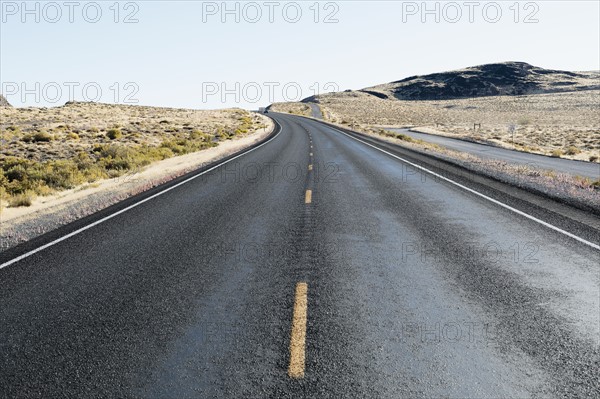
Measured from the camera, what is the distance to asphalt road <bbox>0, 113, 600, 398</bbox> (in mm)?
3443

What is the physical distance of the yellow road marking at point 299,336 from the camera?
3.54 metres

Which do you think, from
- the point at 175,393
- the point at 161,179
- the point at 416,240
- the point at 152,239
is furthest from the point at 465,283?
the point at 161,179

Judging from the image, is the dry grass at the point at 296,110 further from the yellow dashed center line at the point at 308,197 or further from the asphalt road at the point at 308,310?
the asphalt road at the point at 308,310

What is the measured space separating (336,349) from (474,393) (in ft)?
3.80

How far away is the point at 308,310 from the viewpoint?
15.2 feet

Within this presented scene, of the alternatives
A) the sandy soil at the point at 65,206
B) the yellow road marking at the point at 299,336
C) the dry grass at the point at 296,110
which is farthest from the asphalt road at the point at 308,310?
the dry grass at the point at 296,110

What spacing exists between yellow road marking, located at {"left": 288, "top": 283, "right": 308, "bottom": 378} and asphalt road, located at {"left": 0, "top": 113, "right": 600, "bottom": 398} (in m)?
0.04

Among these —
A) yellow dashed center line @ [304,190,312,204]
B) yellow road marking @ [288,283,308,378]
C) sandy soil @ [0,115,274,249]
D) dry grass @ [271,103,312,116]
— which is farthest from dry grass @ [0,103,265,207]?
dry grass @ [271,103,312,116]

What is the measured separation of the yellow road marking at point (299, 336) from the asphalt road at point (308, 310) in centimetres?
4

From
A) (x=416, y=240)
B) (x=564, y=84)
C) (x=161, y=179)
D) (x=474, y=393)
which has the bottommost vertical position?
(x=474, y=393)

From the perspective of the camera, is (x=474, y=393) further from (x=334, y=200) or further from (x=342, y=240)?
(x=334, y=200)

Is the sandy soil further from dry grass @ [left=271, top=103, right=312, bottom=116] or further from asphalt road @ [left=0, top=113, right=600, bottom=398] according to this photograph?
dry grass @ [left=271, top=103, right=312, bottom=116]

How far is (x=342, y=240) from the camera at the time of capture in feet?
24.3

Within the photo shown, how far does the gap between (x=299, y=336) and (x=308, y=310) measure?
23.0 inches
